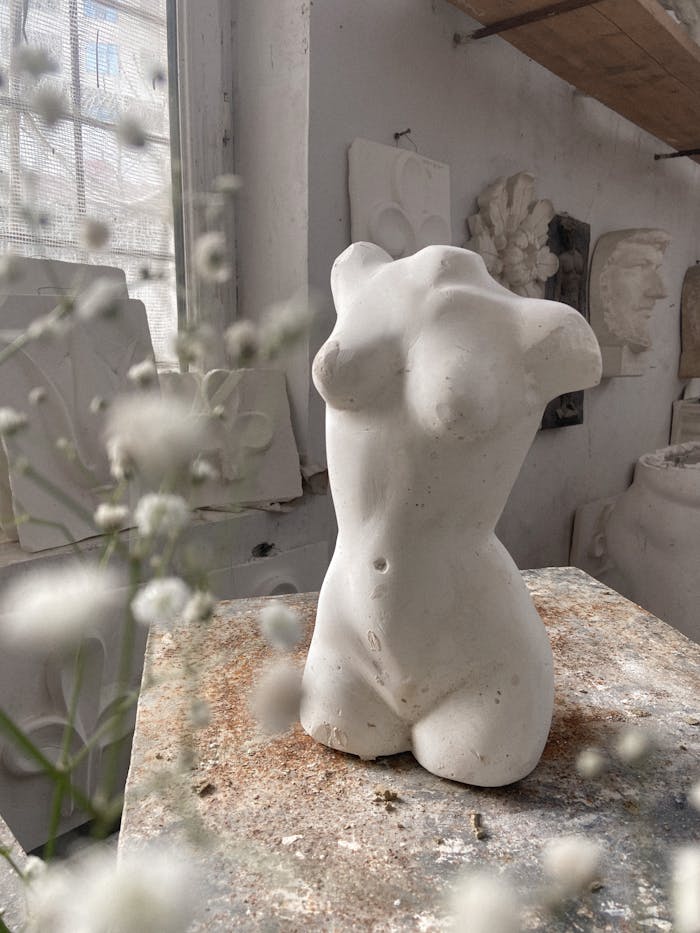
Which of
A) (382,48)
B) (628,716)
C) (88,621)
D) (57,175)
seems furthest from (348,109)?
(88,621)

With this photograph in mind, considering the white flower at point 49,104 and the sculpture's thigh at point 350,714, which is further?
the sculpture's thigh at point 350,714

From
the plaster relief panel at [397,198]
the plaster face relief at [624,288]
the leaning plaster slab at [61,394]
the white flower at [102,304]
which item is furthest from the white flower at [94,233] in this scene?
the plaster face relief at [624,288]

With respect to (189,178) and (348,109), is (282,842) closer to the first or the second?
(189,178)

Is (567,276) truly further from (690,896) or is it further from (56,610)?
(56,610)

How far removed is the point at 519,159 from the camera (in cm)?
209

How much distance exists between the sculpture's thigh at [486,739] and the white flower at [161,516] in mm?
583

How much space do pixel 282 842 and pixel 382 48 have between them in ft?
5.20

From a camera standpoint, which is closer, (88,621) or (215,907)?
(88,621)

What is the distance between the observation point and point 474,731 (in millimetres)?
768

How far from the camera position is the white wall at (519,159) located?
1507mm

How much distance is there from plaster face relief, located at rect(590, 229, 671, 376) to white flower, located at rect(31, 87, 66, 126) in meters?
2.46

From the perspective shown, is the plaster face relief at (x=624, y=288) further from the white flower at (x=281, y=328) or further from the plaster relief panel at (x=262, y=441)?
the white flower at (x=281, y=328)

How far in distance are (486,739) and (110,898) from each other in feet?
2.00

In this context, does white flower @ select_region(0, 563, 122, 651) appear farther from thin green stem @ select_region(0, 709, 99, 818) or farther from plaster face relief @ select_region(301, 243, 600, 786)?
plaster face relief @ select_region(301, 243, 600, 786)
